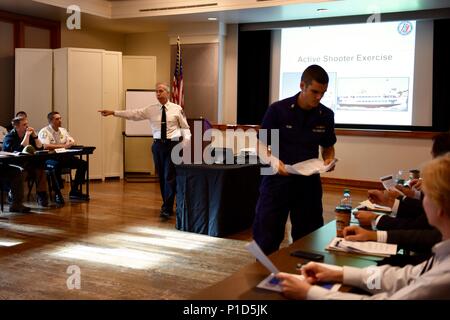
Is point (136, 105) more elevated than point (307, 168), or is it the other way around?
point (136, 105)

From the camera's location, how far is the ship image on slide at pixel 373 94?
844 cm

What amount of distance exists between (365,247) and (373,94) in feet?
23.3

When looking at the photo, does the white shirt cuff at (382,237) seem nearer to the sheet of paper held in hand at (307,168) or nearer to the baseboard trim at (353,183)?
the sheet of paper held in hand at (307,168)

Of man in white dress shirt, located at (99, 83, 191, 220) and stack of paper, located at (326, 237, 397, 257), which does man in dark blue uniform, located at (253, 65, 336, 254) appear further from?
man in white dress shirt, located at (99, 83, 191, 220)

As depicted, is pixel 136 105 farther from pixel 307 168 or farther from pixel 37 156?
pixel 307 168

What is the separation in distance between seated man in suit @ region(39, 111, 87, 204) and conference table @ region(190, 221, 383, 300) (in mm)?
5194

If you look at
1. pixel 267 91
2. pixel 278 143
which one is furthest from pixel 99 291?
pixel 267 91

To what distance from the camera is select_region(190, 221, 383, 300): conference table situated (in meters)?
1.49

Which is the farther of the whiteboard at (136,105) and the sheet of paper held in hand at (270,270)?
the whiteboard at (136,105)

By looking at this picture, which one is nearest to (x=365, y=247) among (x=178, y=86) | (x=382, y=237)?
(x=382, y=237)

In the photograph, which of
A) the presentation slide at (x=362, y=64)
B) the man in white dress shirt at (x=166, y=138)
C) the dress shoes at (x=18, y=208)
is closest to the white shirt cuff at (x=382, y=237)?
the man in white dress shirt at (x=166, y=138)

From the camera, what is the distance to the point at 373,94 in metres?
8.66

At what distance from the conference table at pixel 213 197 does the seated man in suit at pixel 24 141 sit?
86.9 inches

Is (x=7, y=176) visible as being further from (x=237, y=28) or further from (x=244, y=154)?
(x=237, y=28)
